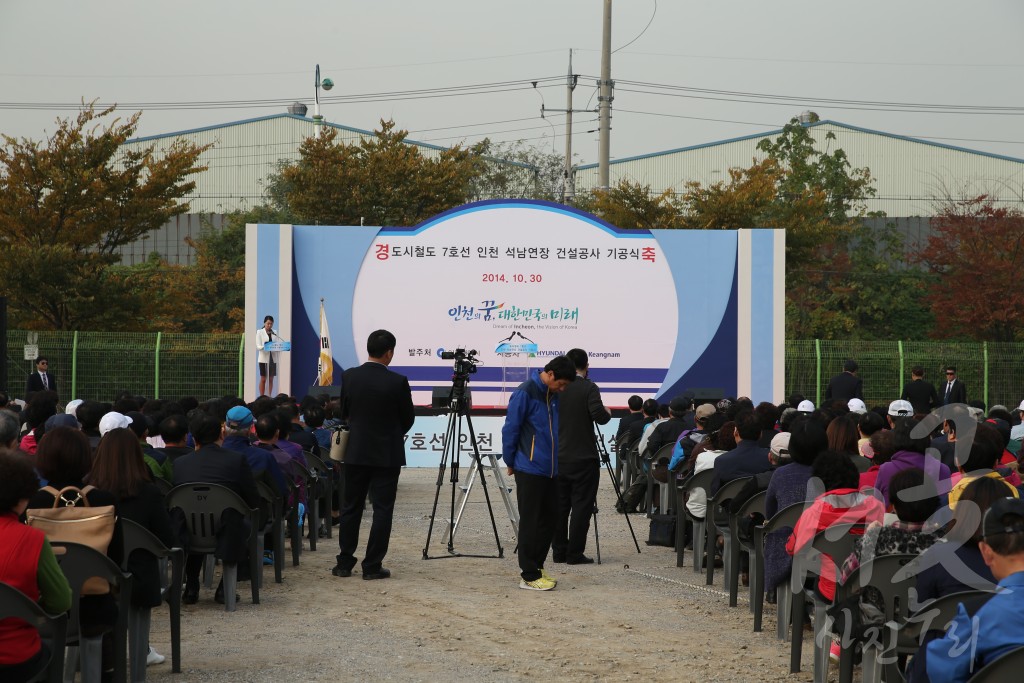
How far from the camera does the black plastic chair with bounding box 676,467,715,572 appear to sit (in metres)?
7.91

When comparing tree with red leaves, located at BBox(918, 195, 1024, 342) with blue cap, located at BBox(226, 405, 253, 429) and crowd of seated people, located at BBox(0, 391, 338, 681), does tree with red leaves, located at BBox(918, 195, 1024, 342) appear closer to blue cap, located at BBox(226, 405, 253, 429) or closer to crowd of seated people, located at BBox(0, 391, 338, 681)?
crowd of seated people, located at BBox(0, 391, 338, 681)

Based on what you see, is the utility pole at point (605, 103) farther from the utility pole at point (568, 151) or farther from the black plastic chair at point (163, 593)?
the black plastic chair at point (163, 593)

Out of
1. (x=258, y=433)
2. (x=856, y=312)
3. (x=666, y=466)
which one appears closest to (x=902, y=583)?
(x=258, y=433)

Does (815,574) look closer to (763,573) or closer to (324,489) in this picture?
(763,573)

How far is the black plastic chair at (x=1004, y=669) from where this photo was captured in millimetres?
3053

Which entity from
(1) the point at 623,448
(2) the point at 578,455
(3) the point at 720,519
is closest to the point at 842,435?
(3) the point at 720,519

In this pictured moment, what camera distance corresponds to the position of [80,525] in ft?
15.0

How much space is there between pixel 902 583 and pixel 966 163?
131 ft

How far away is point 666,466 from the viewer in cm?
977

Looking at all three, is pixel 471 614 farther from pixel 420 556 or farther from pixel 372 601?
pixel 420 556

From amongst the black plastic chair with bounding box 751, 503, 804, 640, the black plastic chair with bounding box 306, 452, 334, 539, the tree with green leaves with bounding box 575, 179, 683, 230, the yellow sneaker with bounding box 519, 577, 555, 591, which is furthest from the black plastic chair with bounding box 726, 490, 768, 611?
the tree with green leaves with bounding box 575, 179, 683, 230

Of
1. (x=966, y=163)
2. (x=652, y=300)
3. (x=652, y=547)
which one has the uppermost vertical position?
(x=966, y=163)

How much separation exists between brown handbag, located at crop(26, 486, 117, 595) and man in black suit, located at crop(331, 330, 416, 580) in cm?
333

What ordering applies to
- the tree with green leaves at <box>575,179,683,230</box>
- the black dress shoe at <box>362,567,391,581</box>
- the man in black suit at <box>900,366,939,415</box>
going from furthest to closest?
the tree with green leaves at <box>575,179,683,230</box>
the man in black suit at <box>900,366,939,415</box>
the black dress shoe at <box>362,567,391,581</box>
